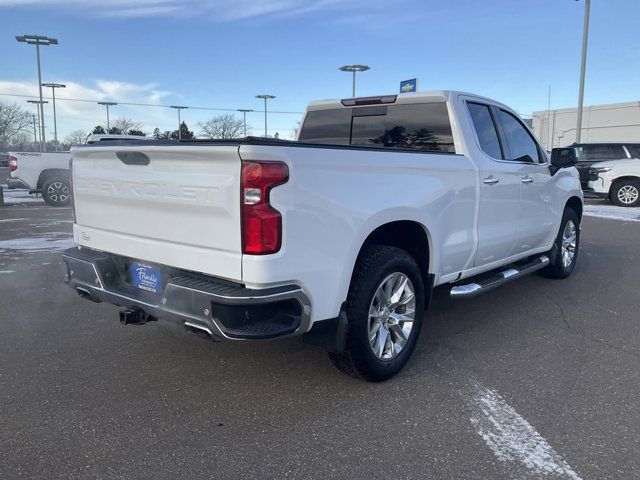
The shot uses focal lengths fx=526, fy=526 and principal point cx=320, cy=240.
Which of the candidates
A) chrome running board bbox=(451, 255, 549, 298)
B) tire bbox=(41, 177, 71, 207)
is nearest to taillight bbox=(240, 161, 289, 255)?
chrome running board bbox=(451, 255, 549, 298)

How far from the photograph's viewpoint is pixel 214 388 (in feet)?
11.5

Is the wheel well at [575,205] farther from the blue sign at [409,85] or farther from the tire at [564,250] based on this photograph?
the blue sign at [409,85]

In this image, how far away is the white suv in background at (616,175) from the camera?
15461 mm

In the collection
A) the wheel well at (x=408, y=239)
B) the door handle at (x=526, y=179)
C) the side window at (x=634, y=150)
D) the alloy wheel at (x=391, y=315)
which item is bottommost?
the alloy wheel at (x=391, y=315)

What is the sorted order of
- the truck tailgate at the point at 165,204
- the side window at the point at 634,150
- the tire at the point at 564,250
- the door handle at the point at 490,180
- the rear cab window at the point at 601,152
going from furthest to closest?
1. the rear cab window at the point at 601,152
2. the side window at the point at 634,150
3. the tire at the point at 564,250
4. the door handle at the point at 490,180
5. the truck tailgate at the point at 165,204

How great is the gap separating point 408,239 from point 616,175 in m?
14.3

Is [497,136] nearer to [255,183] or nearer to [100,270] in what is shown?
[255,183]

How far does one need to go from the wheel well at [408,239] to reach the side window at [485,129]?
1.21 m

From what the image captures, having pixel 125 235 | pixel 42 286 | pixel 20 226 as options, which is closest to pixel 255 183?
pixel 125 235

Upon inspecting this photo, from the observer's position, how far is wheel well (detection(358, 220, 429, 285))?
3.70 metres

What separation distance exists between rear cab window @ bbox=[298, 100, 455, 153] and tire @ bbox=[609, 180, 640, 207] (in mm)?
13596

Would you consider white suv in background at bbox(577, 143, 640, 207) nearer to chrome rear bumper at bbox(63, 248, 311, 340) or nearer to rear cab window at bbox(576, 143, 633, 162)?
rear cab window at bbox(576, 143, 633, 162)

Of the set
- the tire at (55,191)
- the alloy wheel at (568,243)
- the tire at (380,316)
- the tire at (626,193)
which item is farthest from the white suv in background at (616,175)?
the tire at (55,191)

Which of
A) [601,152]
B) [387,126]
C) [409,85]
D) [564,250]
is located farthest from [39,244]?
[601,152]
